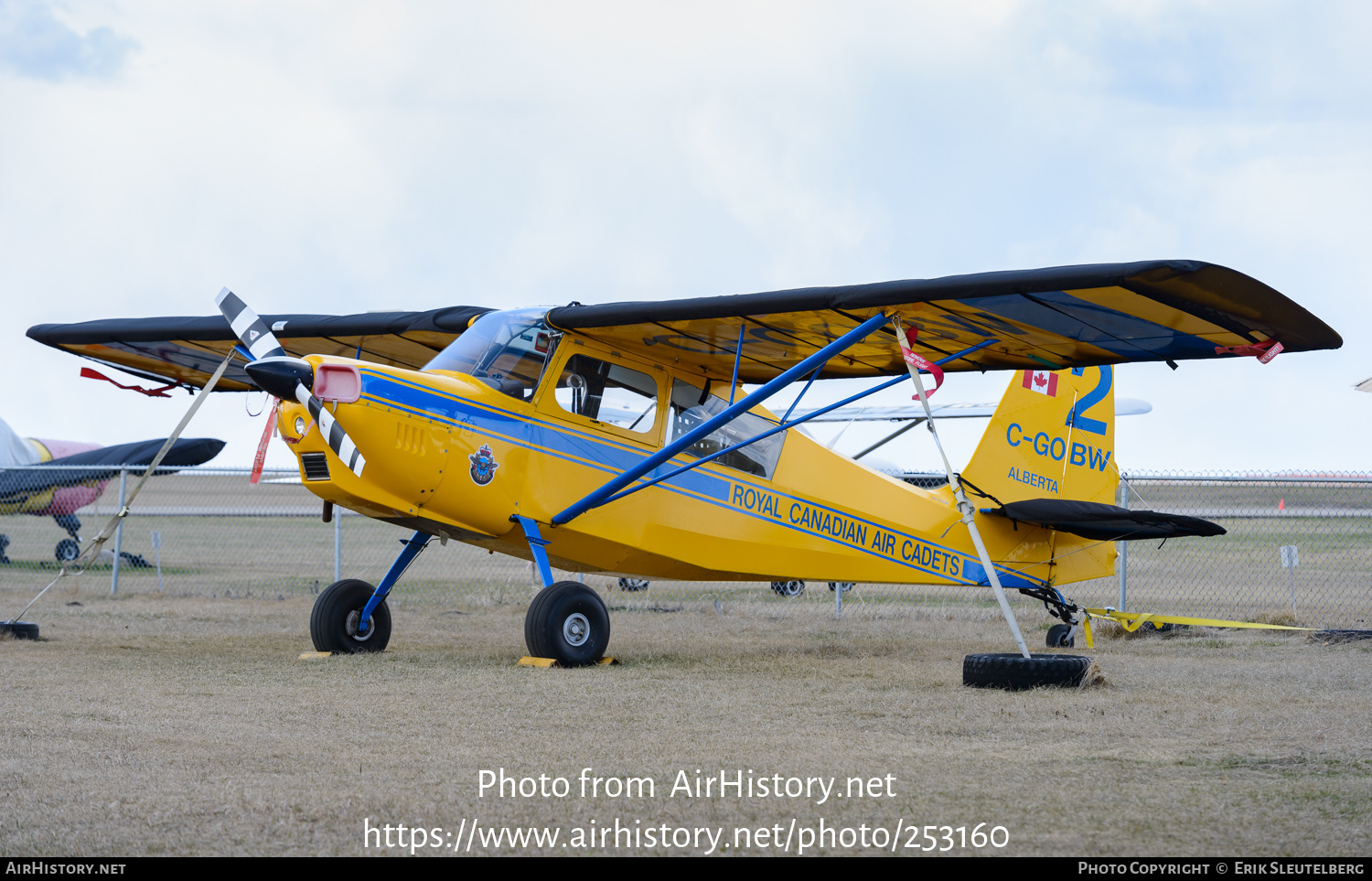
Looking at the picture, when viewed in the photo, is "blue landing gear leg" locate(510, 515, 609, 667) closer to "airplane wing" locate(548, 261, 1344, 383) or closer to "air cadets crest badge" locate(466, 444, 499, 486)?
"air cadets crest badge" locate(466, 444, 499, 486)

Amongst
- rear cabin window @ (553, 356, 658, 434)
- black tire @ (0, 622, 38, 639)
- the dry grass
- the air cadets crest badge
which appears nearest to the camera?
the dry grass

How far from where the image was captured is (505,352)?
895cm

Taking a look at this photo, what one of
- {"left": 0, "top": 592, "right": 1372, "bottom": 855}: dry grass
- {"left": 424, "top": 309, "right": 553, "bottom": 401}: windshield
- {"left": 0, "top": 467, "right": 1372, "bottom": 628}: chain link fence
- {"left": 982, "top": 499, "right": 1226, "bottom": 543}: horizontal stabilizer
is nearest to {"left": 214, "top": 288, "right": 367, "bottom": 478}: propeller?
{"left": 424, "top": 309, "right": 553, "bottom": 401}: windshield

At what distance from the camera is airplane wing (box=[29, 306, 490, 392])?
1059 centimetres

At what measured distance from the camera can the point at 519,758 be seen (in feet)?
17.0

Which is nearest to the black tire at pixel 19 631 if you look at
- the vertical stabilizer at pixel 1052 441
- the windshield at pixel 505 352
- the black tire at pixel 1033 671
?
the windshield at pixel 505 352

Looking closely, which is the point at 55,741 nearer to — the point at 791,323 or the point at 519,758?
the point at 519,758

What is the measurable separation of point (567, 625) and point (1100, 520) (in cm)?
479

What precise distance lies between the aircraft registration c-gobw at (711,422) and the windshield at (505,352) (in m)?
0.02

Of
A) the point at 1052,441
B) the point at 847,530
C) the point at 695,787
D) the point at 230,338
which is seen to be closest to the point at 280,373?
the point at 230,338

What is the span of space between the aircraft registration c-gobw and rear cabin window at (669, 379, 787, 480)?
0.9 inches

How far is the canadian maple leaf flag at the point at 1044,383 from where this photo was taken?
11.6 m

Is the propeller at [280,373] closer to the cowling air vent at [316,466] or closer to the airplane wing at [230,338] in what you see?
the cowling air vent at [316,466]
